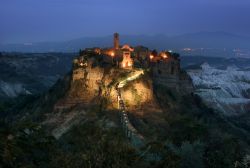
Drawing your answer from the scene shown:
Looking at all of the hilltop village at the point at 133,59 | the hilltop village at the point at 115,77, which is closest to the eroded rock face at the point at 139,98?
the hilltop village at the point at 115,77

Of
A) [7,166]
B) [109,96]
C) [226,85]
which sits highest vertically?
[7,166]

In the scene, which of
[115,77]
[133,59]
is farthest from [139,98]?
[133,59]

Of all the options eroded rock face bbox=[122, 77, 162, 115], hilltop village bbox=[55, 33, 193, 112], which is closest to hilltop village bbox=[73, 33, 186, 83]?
hilltop village bbox=[55, 33, 193, 112]

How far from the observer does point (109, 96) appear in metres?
69.5

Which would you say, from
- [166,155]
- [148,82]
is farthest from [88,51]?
[166,155]

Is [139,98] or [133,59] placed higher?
[133,59]

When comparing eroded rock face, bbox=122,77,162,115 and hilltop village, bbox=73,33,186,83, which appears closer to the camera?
eroded rock face, bbox=122,77,162,115

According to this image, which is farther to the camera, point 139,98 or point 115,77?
point 115,77

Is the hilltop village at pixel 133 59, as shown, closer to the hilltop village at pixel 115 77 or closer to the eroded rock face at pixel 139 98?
the hilltop village at pixel 115 77

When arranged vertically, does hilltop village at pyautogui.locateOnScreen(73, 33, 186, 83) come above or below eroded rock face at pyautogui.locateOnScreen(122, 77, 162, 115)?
above

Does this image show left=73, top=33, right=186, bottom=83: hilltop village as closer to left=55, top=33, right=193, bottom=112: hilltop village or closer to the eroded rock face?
left=55, top=33, right=193, bottom=112: hilltop village

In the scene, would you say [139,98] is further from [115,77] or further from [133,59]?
[133,59]

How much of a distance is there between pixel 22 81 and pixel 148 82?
110816mm

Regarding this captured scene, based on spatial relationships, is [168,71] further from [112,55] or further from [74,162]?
[74,162]
